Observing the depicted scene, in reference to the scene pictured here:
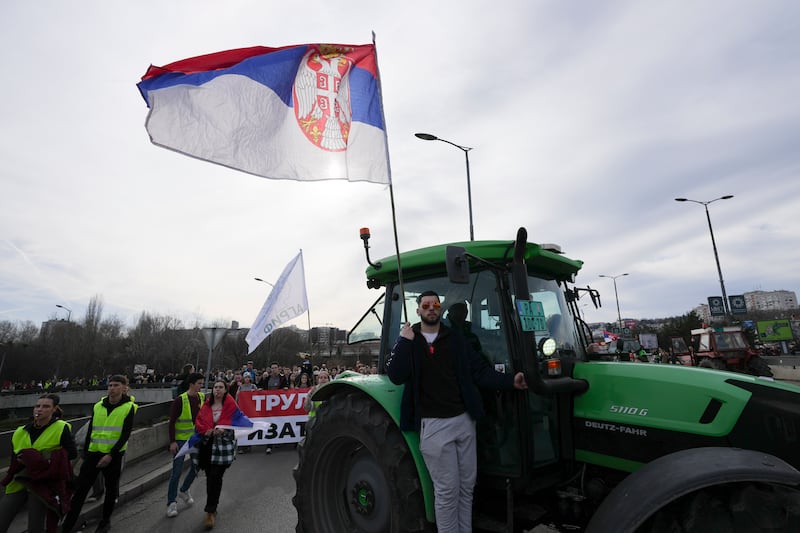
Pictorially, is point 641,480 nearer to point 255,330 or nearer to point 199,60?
point 199,60

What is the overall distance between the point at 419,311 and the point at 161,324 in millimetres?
76787

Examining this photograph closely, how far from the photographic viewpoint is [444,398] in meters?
2.79

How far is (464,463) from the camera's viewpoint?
8.91 feet

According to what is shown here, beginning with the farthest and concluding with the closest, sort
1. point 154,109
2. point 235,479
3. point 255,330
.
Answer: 1. point 255,330
2. point 235,479
3. point 154,109

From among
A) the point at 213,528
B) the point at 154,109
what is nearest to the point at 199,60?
the point at 154,109

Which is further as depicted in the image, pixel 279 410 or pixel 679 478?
pixel 279 410

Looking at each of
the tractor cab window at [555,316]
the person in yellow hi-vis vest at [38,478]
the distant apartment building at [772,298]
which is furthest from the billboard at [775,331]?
the distant apartment building at [772,298]

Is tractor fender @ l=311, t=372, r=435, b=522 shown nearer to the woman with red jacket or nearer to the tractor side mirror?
the tractor side mirror

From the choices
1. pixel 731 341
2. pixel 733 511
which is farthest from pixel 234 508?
pixel 731 341

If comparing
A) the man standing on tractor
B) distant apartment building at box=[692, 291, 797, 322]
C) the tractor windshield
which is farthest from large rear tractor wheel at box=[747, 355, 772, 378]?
distant apartment building at box=[692, 291, 797, 322]

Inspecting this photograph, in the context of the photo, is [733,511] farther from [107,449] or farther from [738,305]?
[738,305]

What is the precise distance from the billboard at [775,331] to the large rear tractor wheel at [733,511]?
2359 inches

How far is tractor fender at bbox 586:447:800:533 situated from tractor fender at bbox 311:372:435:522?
1.02 m

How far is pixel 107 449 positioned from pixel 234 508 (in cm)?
175
